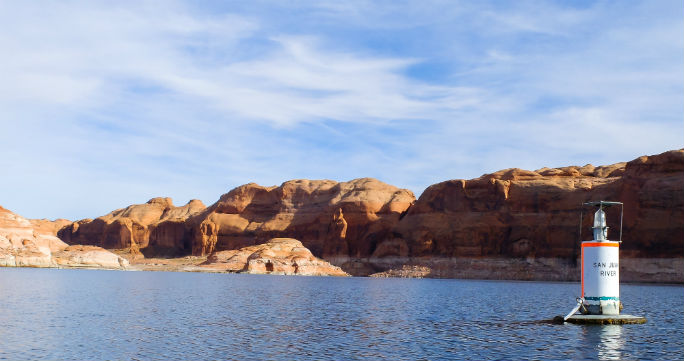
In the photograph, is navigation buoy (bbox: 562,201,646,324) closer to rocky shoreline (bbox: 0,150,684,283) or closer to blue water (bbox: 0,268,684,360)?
blue water (bbox: 0,268,684,360)

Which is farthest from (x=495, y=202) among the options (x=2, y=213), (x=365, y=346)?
(x=365, y=346)

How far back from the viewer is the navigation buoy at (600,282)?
43250mm

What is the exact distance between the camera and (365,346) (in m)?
33.2

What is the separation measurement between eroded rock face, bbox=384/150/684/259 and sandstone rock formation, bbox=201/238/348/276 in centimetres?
2455

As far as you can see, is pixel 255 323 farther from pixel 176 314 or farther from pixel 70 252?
pixel 70 252

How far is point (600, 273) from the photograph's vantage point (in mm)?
43375

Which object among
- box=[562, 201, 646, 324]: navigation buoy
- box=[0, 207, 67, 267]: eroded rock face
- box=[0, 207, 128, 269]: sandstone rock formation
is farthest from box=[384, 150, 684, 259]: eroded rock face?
box=[562, 201, 646, 324]: navigation buoy

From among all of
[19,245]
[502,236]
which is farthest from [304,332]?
[502,236]

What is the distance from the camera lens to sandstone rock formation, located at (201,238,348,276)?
162500mm

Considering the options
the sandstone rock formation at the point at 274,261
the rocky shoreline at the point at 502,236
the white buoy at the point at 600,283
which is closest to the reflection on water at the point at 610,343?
the white buoy at the point at 600,283

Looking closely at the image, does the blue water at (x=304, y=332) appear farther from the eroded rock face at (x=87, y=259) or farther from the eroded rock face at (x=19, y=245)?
the eroded rock face at (x=87, y=259)

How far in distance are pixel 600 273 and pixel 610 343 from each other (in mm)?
9037

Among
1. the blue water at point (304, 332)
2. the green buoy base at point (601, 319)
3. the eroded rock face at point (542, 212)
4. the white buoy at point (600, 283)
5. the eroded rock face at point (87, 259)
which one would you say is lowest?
the eroded rock face at point (87, 259)

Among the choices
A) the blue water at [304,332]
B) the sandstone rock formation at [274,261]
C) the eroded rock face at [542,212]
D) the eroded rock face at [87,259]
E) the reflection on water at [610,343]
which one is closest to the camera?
the blue water at [304,332]
